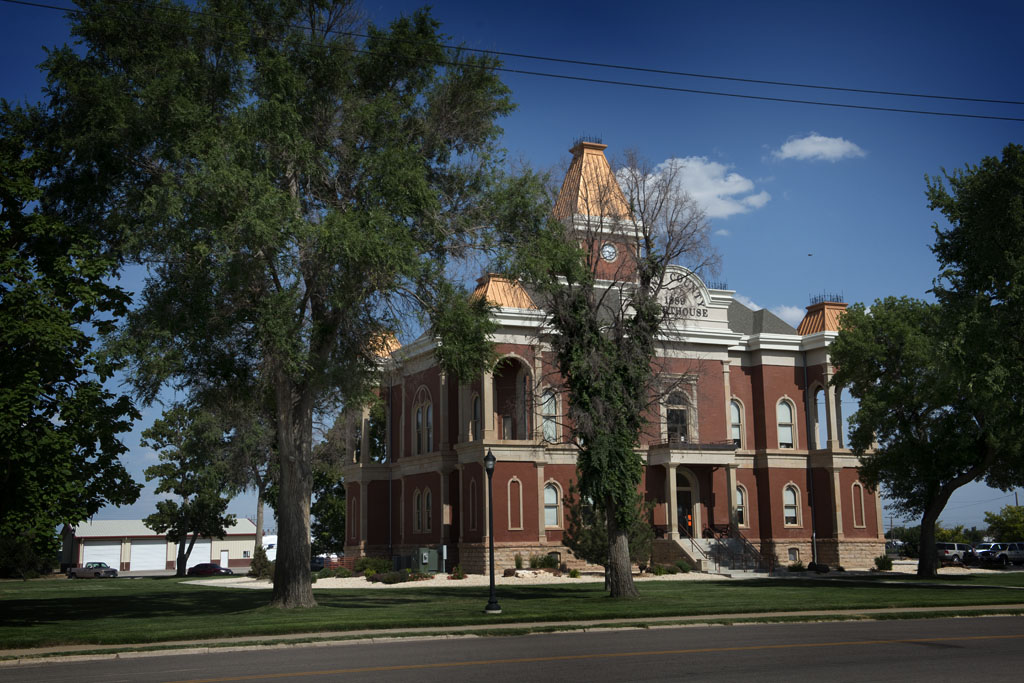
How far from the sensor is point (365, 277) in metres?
22.6

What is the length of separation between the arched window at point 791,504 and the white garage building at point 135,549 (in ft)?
202

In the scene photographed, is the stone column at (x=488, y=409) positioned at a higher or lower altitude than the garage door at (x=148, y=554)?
higher

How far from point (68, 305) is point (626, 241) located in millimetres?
14918

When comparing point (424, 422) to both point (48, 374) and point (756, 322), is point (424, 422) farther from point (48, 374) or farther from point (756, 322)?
point (48, 374)

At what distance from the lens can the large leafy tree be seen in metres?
21.7

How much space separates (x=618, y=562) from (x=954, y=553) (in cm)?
3430

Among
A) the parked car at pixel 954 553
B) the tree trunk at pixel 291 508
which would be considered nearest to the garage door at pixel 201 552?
the parked car at pixel 954 553

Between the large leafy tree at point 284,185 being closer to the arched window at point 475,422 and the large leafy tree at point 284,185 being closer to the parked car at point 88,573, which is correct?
the arched window at point 475,422

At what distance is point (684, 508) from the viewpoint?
152ft

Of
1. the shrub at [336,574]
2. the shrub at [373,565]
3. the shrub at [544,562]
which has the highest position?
the shrub at [544,562]

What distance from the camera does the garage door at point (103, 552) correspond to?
92875 millimetres

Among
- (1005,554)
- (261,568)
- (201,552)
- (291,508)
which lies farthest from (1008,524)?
(201,552)

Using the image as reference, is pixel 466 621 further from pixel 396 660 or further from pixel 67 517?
pixel 67 517

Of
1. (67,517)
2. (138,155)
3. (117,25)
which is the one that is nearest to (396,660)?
(67,517)
